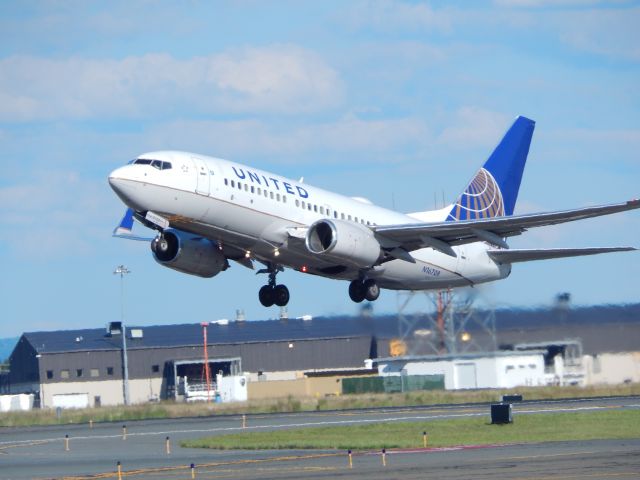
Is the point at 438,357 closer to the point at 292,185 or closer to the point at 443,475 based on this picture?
the point at 292,185

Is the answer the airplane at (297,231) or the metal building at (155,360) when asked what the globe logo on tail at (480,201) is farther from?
the metal building at (155,360)

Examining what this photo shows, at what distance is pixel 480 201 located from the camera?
198 feet

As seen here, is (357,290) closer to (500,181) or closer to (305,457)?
(305,457)

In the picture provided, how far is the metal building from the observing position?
103938 millimetres

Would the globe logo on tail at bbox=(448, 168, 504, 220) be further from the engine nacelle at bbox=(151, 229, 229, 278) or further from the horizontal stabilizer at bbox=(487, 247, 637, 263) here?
the engine nacelle at bbox=(151, 229, 229, 278)

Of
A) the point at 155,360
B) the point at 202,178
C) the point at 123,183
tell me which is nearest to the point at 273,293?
the point at 202,178

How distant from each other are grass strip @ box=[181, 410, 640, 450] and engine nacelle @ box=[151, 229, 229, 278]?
27.5 feet

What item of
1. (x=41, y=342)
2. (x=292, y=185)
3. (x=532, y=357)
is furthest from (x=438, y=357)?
(x=41, y=342)

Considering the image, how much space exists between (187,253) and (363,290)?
7.43m

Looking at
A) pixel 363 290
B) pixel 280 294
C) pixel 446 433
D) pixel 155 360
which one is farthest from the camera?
pixel 155 360

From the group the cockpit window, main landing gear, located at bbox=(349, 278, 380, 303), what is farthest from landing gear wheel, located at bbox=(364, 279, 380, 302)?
the cockpit window

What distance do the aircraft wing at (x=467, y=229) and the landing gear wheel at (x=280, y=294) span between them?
493cm

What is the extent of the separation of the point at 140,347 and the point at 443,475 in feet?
238

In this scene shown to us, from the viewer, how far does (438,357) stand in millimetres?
65562
